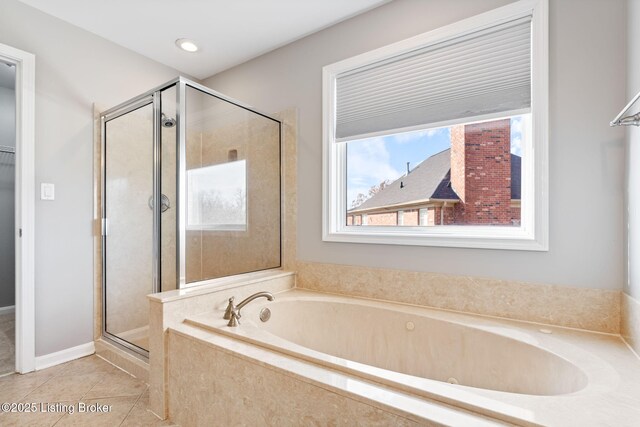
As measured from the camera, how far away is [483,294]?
174 cm

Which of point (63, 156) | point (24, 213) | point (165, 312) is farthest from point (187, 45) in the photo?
point (165, 312)

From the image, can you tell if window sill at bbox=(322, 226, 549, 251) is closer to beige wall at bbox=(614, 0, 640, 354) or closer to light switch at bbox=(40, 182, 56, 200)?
beige wall at bbox=(614, 0, 640, 354)

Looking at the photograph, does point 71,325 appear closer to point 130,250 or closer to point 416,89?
point 130,250

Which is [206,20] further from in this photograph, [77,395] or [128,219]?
[77,395]

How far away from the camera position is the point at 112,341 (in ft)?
7.55

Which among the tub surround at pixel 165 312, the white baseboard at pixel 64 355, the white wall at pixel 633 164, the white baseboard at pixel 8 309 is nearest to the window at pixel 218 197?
the tub surround at pixel 165 312

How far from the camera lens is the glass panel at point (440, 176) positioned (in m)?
1.81

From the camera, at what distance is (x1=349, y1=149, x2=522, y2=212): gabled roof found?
2.01 m

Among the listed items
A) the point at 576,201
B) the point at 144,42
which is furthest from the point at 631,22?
the point at 144,42

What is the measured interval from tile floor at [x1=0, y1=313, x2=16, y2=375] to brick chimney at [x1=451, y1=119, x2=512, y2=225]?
3.10 metres

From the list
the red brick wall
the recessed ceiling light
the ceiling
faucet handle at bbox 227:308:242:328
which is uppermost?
the ceiling

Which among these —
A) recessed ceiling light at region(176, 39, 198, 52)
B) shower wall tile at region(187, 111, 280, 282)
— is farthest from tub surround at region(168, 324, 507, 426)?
recessed ceiling light at region(176, 39, 198, 52)

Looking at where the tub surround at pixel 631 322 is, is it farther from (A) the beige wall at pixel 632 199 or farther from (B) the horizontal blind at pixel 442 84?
(B) the horizontal blind at pixel 442 84

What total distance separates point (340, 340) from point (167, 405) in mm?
997
